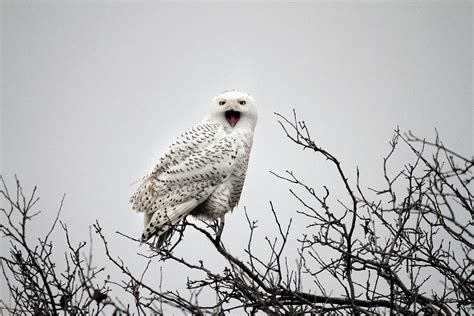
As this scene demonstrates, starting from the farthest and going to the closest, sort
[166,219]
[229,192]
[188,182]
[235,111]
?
1. [235,111]
2. [229,192]
3. [188,182]
4. [166,219]

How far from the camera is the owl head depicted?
15.9 ft

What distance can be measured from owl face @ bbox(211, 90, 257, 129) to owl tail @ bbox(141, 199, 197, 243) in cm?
85

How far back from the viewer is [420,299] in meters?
2.79

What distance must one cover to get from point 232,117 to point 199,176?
0.68 meters

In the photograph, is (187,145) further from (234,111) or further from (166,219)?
(166,219)

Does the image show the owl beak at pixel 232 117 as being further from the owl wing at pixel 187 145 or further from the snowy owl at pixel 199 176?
the owl wing at pixel 187 145

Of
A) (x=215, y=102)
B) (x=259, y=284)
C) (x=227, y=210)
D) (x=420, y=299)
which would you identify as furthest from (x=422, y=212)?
(x=215, y=102)

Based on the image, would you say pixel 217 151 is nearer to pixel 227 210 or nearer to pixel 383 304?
pixel 227 210

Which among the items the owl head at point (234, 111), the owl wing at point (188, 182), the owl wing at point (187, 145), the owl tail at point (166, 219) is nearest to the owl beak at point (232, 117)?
the owl head at point (234, 111)

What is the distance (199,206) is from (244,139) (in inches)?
28.6

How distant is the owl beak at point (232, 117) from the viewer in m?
4.90

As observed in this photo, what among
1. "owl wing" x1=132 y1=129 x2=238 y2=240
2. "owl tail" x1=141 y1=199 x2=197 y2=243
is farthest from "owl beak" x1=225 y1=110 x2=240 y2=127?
"owl tail" x1=141 y1=199 x2=197 y2=243

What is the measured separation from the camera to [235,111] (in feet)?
16.1

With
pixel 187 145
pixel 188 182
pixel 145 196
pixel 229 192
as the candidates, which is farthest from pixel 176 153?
pixel 229 192
